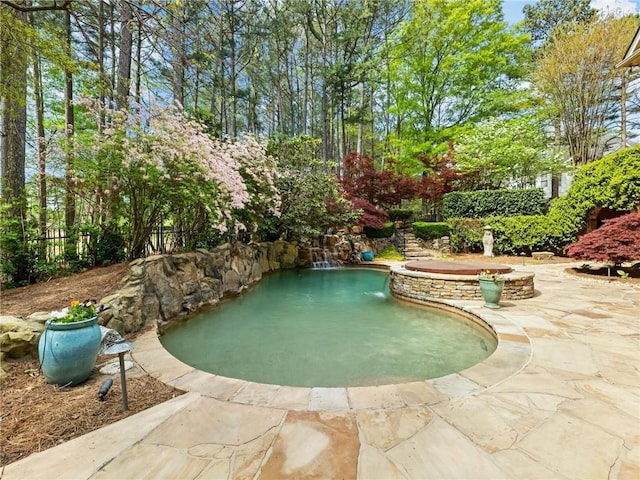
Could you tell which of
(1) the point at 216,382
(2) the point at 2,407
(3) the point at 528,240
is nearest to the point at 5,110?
(2) the point at 2,407

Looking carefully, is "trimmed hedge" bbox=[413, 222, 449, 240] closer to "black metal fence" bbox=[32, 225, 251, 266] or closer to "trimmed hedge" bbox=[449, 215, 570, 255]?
"trimmed hedge" bbox=[449, 215, 570, 255]

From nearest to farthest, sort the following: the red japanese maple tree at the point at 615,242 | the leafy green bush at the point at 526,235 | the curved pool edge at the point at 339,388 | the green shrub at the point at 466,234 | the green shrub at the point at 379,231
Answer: the curved pool edge at the point at 339,388, the red japanese maple tree at the point at 615,242, the leafy green bush at the point at 526,235, the green shrub at the point at 466,234, the green shrub at the point at 379,231

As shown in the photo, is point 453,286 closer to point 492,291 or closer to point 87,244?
point 492,291

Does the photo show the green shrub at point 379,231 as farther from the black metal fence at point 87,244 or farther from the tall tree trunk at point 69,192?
the tall tree trunk at point 69,192

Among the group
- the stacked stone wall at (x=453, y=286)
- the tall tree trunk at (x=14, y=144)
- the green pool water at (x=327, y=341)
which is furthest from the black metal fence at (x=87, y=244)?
the stacked stone wall at (x=453, y=286)

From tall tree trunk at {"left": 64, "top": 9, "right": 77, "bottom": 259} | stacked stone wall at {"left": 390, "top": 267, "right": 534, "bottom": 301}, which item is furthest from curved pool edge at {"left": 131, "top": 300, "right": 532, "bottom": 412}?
tall tree trunk at {"left": 64, "top": 9, "right": 77, "bottom": 259}

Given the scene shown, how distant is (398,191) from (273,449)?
12.6m

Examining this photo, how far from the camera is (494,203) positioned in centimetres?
1147

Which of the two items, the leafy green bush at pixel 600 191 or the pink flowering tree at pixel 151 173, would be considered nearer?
the pink flowering tree at pixel 151 173

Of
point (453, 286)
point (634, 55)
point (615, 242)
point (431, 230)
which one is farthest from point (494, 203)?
point (453, 286)

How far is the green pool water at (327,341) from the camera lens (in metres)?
3.04

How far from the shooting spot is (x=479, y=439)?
5.39 feet

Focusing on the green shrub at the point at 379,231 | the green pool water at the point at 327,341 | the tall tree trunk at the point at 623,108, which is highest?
the tall tree trunk at the point at 623,108

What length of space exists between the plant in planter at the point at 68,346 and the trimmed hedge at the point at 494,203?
1272 centimetres
